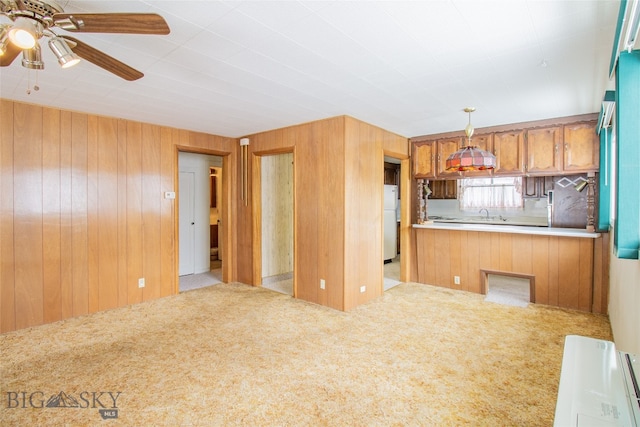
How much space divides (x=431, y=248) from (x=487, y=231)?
0.91 m

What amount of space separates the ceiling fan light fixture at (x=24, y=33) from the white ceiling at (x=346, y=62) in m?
0.44

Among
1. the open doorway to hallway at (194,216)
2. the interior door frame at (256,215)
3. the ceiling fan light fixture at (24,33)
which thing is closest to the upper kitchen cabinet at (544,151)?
the interior door frame at (256,215)

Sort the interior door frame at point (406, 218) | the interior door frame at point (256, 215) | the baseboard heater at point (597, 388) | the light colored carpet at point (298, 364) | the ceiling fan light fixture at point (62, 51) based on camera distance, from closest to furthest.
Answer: the baseboard heater at point (597, 388)
the ceiling fan light fixture at point (62, 51)
the light colored carpet at point (298, 364)
the interior door frame at point (256, 215)
the interior door frame at point (406, 218)

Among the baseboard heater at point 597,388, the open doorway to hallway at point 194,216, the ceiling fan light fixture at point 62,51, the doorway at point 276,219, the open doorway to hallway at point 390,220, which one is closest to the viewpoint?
the baseboard heater at point 597,388

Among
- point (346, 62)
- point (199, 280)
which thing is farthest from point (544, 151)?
point (199, 280)

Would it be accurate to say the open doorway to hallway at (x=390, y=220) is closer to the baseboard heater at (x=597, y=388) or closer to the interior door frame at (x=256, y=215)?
the interior door frame at (x=256, y=215)

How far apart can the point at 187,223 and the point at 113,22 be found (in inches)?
197

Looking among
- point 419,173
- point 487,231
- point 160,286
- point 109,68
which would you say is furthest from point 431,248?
point 109,68

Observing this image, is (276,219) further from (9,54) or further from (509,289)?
(9,54)

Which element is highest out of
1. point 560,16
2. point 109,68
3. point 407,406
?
point 560,16

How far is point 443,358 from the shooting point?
2.77 m

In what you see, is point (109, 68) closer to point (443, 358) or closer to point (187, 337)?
point (187, 337)

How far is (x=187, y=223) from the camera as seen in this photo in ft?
20.0

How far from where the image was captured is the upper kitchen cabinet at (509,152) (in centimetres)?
440
